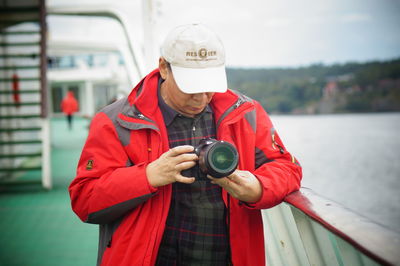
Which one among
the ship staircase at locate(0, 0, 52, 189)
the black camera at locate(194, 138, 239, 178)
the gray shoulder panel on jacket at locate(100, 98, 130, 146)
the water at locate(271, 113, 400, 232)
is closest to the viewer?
the black camera at locate(194, 138, 239, 178)

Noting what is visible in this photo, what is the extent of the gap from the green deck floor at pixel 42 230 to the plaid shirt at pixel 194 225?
1.97m

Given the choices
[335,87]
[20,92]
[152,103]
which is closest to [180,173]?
[152,103]

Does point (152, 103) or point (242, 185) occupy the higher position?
point (152, 103)

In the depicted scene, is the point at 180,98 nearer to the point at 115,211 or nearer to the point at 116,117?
the point at 116,117

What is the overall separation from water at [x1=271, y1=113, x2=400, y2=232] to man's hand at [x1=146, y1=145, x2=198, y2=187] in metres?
7.25

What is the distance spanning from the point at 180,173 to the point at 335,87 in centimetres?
1936

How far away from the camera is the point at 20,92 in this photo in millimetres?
5109

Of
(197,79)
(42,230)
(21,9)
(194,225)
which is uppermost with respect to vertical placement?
(21,9)

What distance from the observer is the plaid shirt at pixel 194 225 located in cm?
132

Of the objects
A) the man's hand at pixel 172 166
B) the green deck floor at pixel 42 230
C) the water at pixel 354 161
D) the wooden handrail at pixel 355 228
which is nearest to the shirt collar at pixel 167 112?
the man's hand at pixel 172 166

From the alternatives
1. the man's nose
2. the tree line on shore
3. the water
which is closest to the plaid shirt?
the man's nose

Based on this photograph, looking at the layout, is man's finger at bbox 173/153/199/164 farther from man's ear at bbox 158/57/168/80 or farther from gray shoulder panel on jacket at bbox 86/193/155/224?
man's ear at bbox 158/57/168/80

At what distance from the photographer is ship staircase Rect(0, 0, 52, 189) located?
5004mm

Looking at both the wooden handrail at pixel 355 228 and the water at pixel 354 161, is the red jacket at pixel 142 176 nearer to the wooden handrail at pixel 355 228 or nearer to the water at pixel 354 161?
the wooden handrail at pixel 355 228
